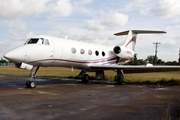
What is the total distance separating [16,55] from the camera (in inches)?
391

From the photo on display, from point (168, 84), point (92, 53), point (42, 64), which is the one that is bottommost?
point (168, 84)

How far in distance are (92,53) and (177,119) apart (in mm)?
11545

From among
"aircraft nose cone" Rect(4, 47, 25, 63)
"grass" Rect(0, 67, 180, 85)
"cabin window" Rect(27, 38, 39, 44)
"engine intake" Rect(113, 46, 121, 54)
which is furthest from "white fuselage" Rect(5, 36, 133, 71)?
"grass" Rect(0, 67, 180, 85)

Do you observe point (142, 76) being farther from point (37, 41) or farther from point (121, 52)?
point (37, 41)

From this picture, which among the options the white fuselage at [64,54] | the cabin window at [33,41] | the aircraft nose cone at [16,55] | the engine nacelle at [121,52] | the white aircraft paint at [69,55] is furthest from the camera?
the engine nacelle at [121,52]

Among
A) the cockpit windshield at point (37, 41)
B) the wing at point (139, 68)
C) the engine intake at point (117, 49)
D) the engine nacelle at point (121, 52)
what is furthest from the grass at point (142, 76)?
the cockpit windshield at point (37, 41)

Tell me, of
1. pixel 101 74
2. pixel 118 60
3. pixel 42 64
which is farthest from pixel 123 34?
pixel 42 64

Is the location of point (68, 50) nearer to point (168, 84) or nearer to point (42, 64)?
point (42, 64)

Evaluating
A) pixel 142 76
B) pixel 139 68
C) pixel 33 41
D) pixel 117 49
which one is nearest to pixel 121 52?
pixel 117 49

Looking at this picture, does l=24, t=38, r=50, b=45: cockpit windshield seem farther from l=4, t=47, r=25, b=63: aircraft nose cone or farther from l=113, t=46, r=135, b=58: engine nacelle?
l=113, t=46, r=135, b=58: engine nacelle

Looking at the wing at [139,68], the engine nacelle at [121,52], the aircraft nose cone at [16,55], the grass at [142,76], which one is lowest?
the grass at [142,76]

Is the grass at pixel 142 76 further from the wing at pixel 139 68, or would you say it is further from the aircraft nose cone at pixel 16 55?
the aircraft nose cone at pixel 16 55

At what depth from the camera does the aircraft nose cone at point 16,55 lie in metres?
9.77

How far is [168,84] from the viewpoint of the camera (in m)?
14.3
